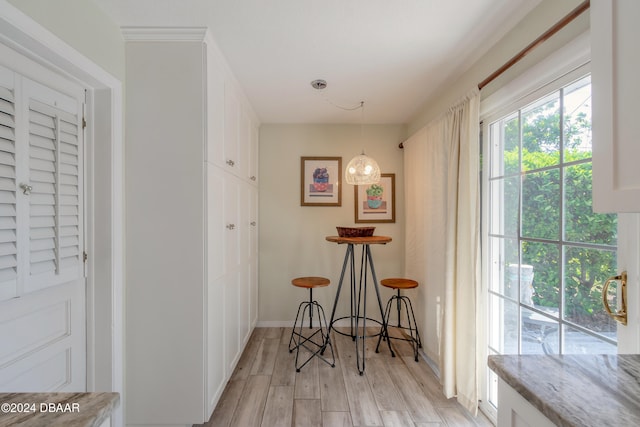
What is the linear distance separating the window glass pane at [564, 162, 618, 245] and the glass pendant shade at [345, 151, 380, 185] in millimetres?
1471

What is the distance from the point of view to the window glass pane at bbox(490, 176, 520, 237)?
1.64 metres

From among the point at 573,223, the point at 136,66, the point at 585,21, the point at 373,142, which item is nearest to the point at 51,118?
the point at 136,66

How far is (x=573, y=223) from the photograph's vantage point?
1265 mm

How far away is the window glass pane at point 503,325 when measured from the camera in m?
1.65

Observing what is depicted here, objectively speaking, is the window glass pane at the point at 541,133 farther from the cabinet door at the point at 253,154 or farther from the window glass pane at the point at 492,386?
the cabinet door at the point at 253,154

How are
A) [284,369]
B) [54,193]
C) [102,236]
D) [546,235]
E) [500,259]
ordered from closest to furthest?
[54,193]
[546,235]
[102,236]
[500,259]
[284,369]

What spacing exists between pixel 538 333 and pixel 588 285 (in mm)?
431

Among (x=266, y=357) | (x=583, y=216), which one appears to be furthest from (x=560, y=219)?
(x=266, y=357)

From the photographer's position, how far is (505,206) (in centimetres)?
173

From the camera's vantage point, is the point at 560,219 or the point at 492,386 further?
the point at 492,386

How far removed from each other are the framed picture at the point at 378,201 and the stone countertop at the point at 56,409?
2.79 metres

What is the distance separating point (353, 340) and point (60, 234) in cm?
259

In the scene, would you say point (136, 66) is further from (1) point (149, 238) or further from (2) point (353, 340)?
(2) point (353, 340)

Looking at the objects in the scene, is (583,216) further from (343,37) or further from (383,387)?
(383,387)
